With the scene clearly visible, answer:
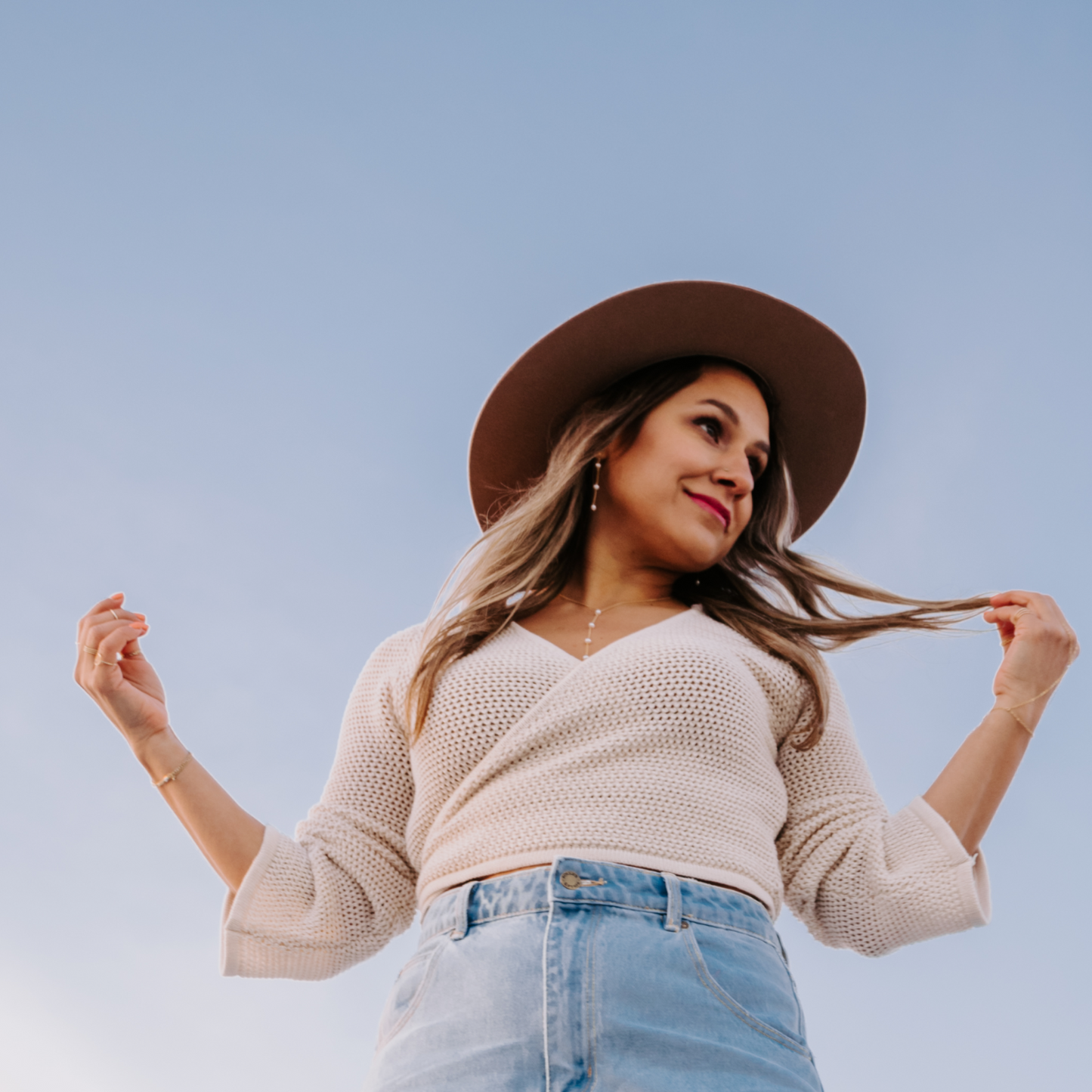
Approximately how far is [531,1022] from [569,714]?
2.30ft

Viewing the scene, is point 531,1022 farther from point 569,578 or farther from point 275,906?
point 569,578

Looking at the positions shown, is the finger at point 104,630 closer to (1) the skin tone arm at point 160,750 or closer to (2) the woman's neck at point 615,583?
(1) the skin tone arm at point 160,750

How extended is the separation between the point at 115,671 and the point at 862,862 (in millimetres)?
1777

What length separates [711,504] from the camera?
3119 millimetres

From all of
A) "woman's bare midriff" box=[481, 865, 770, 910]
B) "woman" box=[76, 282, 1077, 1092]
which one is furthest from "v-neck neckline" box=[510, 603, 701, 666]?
"woman's bare midriff" box=[481, 865, 770, 910]

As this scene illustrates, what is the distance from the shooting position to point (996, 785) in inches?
98.8

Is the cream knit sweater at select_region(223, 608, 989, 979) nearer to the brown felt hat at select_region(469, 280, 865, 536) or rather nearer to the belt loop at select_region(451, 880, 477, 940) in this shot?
the belt loop at select_region(451, 880, 477, 940)

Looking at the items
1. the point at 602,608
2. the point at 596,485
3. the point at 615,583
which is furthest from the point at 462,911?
the point at 596,485

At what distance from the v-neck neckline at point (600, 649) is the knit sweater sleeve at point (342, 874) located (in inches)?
12.8

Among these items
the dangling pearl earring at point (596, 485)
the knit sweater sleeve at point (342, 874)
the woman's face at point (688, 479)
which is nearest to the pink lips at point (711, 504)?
the woman's face at point (688, 479)

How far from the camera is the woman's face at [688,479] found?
3115mm

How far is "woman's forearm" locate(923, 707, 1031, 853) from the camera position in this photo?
8.21 ft

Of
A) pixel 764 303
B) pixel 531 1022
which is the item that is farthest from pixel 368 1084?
pixel 764 303

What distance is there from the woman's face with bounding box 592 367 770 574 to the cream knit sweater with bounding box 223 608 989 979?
0.34 m
